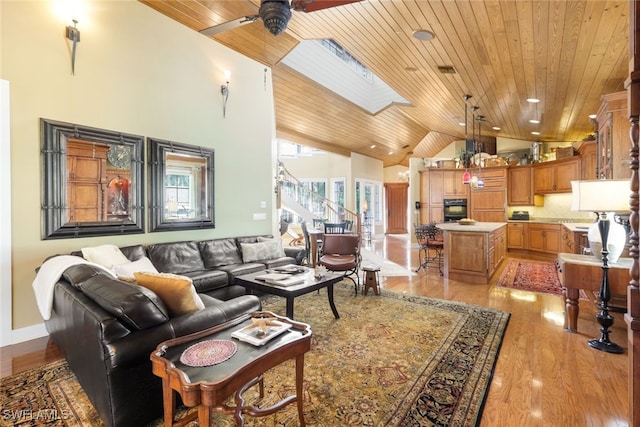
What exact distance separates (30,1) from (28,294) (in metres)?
2.93

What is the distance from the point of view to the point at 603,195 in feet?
8.43

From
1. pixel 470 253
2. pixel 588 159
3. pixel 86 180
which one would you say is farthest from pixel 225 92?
pixel 588 159

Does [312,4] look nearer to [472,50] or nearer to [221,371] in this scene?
[472,50]

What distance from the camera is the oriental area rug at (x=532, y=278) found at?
4.66 m

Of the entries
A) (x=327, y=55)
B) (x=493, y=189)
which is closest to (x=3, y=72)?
(x=327, y=55)

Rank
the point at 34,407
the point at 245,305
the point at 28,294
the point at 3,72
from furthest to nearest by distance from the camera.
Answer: the point at 28,294 → the point at 3,72 → the point at 245,305 → the point at 34,407

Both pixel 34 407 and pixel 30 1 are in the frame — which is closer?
pixel 34 407

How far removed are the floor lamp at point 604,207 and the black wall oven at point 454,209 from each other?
6.10 meters

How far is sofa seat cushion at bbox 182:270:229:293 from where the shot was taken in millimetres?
3572

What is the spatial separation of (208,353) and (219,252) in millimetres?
3038

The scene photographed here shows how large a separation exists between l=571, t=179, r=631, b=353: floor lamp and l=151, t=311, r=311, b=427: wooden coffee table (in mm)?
2700

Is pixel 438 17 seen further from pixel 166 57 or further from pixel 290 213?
pixel 290 213

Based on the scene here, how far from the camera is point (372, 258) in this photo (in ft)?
24.5

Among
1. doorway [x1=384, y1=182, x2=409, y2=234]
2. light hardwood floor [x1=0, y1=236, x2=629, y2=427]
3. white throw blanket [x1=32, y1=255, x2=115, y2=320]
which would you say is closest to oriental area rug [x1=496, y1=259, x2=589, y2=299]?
light hardwood floor [x1=0, y1=236, x2=629, y2=427]
